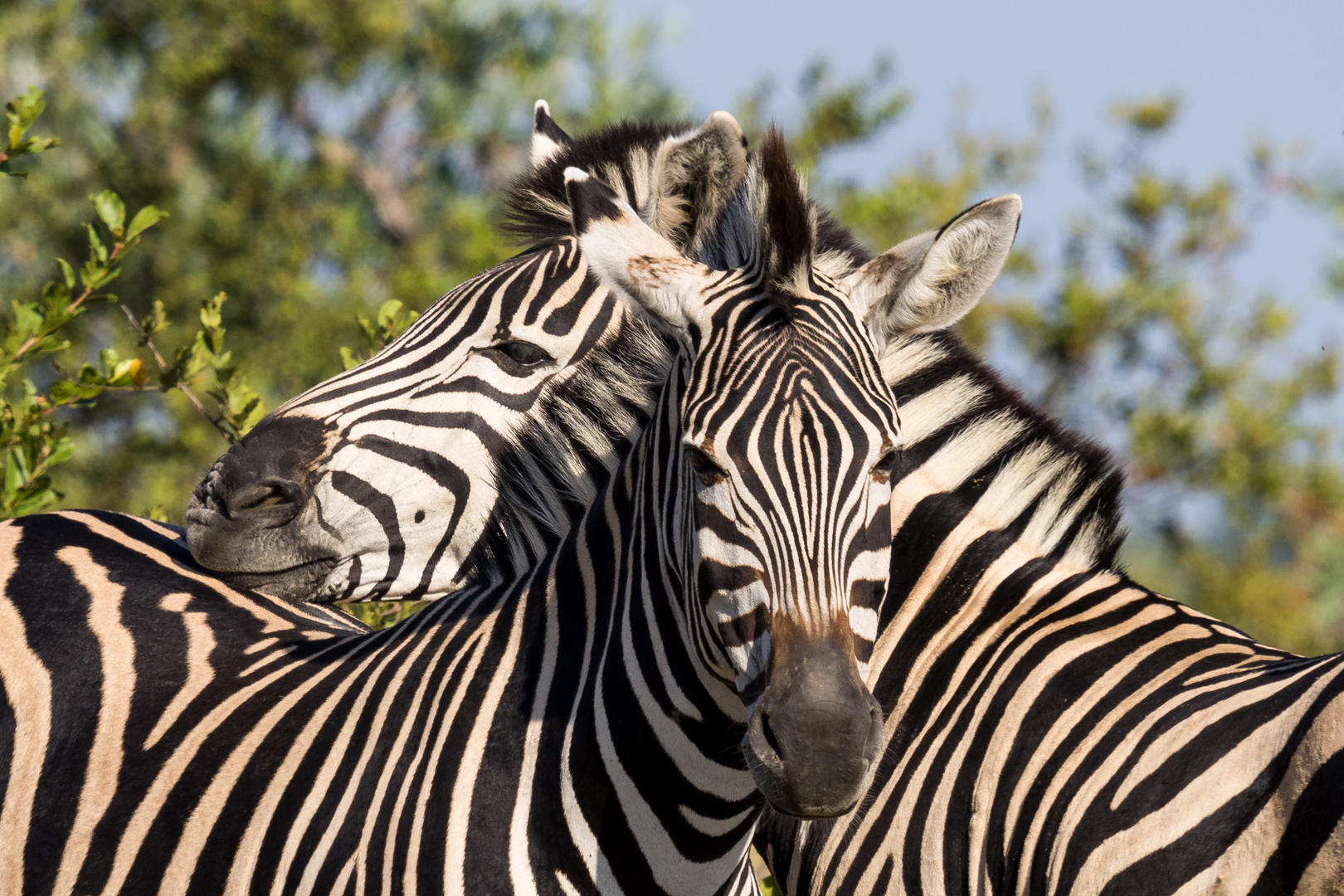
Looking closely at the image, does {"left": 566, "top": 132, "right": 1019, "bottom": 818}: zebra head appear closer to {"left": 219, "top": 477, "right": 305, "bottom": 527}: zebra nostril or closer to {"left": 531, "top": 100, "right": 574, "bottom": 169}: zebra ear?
{"left": 219, "top": 477, "right": 305, "bottom": 527}: zebra nostril

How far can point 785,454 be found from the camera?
2688 mm

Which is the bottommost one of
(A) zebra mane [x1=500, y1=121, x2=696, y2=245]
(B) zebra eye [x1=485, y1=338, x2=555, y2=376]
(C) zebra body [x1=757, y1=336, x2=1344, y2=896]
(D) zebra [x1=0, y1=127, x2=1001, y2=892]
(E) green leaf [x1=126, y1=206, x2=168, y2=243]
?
(C) zebra body [x1=757, y1=336, x2=1344, y2=896]

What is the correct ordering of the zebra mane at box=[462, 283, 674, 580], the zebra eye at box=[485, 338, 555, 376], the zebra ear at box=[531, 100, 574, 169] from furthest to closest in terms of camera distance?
the zebra ear at box=[531, 100, 574, 169] < the zebra eye at box=[485, 338, 555, 376] < the zebra mane at box=[462, 283, 674, 580]

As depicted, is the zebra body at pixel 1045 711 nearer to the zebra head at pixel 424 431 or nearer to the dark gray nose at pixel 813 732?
the dark gray nose at pixel 813 732

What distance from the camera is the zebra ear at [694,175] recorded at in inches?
168

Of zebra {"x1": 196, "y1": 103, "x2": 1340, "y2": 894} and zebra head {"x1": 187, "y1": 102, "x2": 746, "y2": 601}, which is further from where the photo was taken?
zebra head {"x1": 187, "y1": 102, "x2": 746, "y2": 601}

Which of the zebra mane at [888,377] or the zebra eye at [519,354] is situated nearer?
the zebra mane at [888,377]

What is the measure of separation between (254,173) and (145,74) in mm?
1899

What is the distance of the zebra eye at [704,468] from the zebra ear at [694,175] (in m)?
1.68

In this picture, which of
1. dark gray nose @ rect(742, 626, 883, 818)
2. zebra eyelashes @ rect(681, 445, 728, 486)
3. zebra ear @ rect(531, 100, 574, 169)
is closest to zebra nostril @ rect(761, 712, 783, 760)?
dark gray nose @ rect(742, 626, 883, 818)

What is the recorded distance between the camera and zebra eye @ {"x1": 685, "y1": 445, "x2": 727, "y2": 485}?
2707mm

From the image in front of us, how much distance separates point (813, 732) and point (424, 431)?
241cm

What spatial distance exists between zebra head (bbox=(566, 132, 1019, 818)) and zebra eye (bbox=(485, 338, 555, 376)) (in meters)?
1.55

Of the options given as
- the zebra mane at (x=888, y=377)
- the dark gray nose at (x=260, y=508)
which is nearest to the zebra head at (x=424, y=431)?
the dark gray nose at (x=260, y=508)
